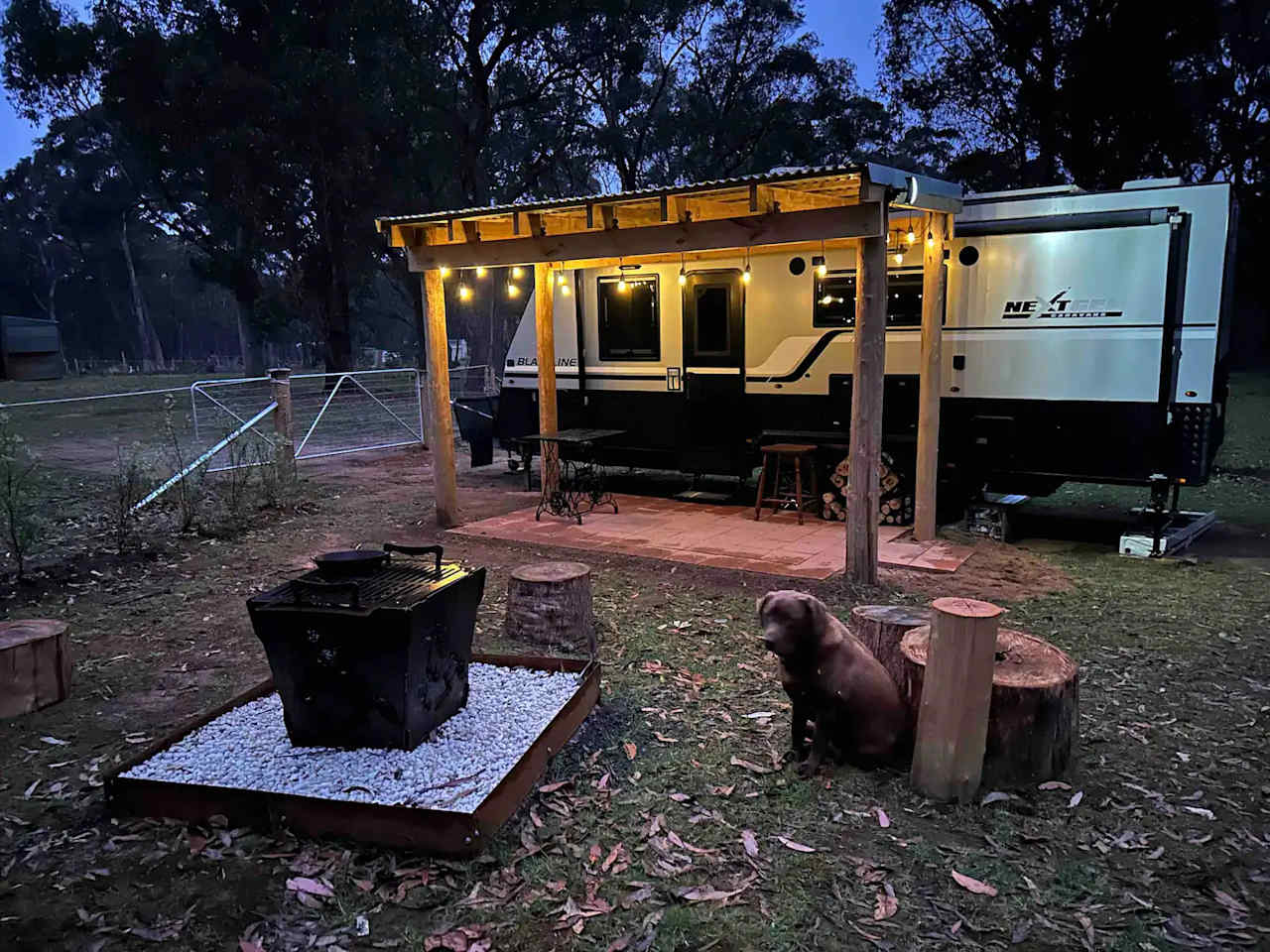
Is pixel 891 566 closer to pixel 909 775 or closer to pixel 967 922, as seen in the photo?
pixel 909 775

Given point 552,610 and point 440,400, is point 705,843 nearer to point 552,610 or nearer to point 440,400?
point 552,610

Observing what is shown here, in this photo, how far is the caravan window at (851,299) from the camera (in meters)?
7.92

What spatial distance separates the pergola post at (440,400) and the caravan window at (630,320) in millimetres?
2207

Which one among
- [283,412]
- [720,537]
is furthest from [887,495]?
[283,412]

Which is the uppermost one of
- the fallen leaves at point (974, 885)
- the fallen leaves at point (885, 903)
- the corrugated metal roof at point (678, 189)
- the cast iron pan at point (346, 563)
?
the corrugated metal roof at point (678, 189)

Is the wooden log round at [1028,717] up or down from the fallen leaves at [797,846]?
up

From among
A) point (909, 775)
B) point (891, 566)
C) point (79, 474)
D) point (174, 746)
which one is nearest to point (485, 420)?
point (79, 474)

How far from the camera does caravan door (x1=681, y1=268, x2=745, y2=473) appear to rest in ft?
29.6

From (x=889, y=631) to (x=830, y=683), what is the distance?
22.1 inches

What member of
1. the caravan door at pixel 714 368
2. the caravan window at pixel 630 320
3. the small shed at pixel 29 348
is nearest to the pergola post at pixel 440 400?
the caravan window at pixel 630 320

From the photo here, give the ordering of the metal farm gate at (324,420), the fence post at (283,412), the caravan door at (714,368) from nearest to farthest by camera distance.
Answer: the caravan door at (714,368) → the fence post at (283,412) → the metal farm gate at (324,420)

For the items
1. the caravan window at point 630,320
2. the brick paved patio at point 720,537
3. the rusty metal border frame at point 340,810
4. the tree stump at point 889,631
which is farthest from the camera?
the caravan window at point 630,320

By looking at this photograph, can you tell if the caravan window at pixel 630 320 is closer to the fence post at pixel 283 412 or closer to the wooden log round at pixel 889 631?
the fence post at pixel 283 412

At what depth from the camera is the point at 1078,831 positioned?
3088 mm
